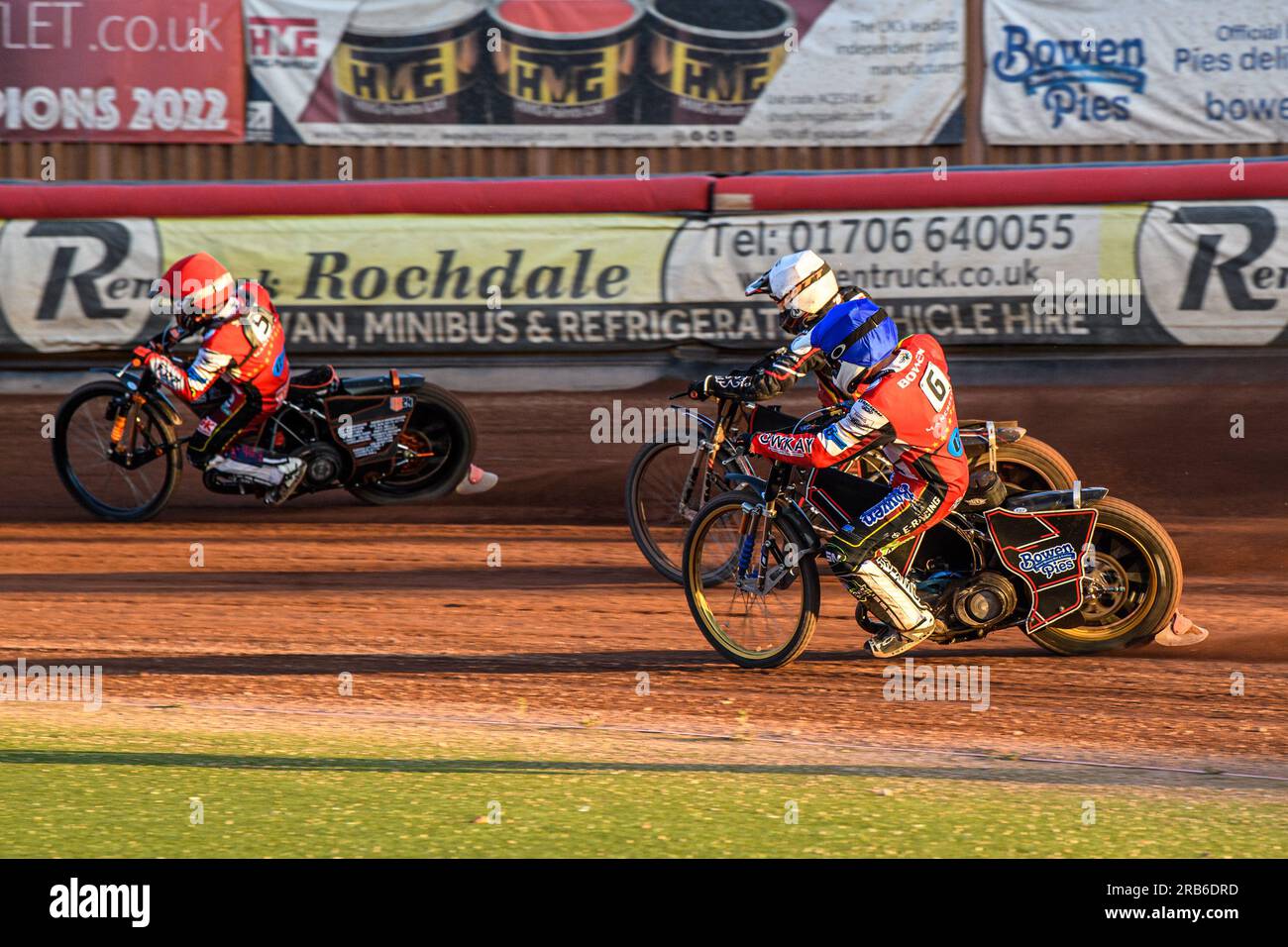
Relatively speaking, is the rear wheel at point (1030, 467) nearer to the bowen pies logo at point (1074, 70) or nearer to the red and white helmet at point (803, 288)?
the red and white helmet at point (803, 288)

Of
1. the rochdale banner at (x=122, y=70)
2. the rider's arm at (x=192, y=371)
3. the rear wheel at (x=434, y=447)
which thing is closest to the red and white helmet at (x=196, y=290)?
the rider's arm at (x=192, y=371)

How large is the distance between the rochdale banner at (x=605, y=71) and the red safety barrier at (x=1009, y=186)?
2.00 metres

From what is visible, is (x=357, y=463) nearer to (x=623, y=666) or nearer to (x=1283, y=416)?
(x=623, y=666)

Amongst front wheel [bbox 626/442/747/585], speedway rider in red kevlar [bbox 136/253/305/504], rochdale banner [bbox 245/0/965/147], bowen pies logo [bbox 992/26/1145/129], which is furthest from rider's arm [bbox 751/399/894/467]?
bowen pies logo [bbox 992/26/1145/129]

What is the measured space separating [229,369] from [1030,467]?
17.7 feet

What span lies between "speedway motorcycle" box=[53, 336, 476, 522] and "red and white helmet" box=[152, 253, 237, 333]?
14.2 inches

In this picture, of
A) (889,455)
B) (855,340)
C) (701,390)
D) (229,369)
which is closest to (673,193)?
(229,369)

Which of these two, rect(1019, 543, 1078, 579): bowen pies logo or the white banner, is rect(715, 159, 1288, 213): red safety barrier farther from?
rect(1019, 543, 1078, 579): bowen pies logo

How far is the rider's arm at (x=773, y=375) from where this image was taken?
25.6ft

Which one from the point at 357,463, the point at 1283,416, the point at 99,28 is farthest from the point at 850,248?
the point at 99,28

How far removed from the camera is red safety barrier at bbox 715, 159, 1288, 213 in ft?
40.0

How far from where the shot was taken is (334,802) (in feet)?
17.3

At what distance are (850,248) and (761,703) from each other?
21.1ft

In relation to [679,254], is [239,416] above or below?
below
